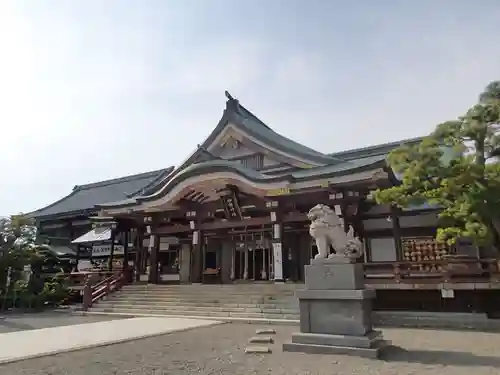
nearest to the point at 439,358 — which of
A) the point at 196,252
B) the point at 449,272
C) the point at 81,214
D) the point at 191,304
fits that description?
the point at 449,272

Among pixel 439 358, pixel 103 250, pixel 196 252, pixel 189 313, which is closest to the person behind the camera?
pixel 439 358

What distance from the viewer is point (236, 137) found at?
2159cm

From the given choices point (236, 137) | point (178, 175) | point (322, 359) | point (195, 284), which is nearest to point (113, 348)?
point (322, 359)

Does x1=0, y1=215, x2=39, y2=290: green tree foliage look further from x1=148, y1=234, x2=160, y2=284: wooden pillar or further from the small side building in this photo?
x1=148, y1=234, x2=160, y2=284: wooden pillar

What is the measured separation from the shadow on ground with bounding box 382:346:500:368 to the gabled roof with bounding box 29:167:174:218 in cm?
2525

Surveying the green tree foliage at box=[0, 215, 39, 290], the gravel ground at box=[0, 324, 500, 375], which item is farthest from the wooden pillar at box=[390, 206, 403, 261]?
the green tree foliage at box=[0, 215, 39, 290]

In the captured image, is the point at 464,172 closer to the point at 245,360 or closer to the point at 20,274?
the point at 245,360

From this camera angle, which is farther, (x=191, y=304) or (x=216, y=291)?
(x=216, y=291)

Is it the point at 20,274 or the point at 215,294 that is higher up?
the point at 20,274

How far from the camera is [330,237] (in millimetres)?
8227

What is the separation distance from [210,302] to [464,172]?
9.67 meters

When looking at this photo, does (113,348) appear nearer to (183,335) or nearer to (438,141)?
(183,335)

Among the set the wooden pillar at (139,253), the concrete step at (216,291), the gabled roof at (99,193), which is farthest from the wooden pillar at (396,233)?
the gabled roof at (99,193)

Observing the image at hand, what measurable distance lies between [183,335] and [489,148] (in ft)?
32.3
